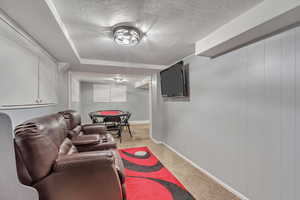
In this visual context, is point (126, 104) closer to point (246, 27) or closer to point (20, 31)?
point (20, 31)

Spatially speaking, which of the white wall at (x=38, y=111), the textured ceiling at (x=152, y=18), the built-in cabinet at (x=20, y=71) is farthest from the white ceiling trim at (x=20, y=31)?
the white wall at (x=38, y=111)

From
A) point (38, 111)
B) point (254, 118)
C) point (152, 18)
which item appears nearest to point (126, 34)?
point (152, 18)

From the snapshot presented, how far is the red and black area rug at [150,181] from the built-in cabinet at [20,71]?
1.77m

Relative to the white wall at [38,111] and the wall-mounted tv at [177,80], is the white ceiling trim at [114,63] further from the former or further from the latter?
the white wall at [38,111]

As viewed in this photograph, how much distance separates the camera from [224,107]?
1.91m

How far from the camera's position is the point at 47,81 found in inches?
83.5

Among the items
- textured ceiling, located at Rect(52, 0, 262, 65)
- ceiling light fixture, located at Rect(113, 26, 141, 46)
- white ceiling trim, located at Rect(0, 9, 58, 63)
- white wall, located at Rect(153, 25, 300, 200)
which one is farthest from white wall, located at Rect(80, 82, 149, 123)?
ceiling light fixture, located at Rect(113, 26, 141, 46)

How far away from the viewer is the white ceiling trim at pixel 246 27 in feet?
3.55

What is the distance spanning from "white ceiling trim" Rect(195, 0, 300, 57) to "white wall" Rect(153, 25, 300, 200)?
14 cm

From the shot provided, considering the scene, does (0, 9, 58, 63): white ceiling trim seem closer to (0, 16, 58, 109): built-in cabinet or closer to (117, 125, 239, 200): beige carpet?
(0, 16, 58, 109): built-in cabinet

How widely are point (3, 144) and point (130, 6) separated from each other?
1.67 meters

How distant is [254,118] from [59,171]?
2169 mm

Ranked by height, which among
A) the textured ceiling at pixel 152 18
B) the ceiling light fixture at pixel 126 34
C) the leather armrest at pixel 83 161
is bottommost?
the leather armrest at pixel 83 161

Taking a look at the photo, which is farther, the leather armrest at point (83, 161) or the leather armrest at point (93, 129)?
the leather armrest at point (93, 129)
